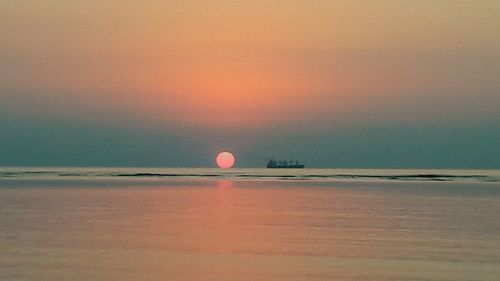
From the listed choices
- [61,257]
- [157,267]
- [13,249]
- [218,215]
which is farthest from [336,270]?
[218,215]

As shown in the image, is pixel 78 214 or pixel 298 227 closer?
pixel 298 227

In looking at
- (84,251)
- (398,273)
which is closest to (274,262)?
(398,273)

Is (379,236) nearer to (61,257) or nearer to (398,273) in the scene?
(398,273)

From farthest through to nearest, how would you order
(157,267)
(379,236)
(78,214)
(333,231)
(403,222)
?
(78,214) → (403,222) → (333,231) → (379,236) → (157,267)

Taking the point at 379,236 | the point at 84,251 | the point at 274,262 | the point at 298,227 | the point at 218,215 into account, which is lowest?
the point at 274,262

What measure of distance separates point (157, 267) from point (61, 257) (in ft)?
9.19

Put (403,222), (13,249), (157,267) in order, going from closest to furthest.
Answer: (157,267), (13,249), (403,222)

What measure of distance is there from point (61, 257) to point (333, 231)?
964 cm

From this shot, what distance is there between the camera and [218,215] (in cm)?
3250

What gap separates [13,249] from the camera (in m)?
20.1

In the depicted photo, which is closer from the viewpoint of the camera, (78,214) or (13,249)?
(13,249)

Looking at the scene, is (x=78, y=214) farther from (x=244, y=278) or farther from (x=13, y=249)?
(x=244, y=278)

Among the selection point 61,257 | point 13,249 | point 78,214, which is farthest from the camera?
point 78,214

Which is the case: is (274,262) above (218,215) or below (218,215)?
below
